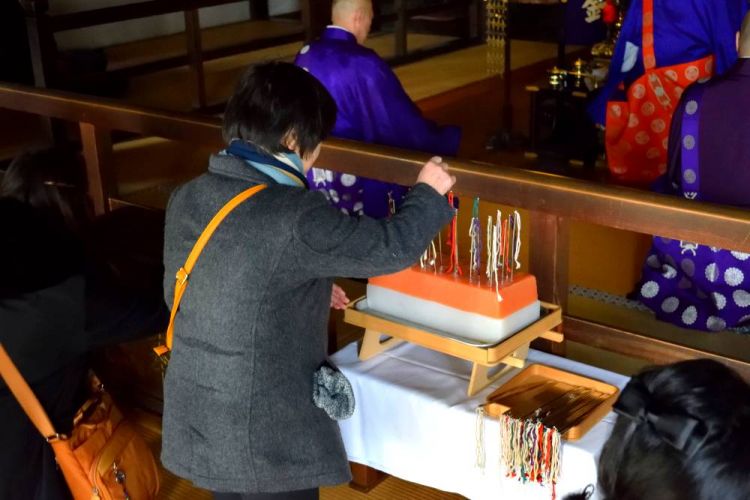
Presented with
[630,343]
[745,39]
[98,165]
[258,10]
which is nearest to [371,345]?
[630,343]

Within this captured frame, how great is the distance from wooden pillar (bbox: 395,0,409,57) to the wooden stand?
637 centimetres

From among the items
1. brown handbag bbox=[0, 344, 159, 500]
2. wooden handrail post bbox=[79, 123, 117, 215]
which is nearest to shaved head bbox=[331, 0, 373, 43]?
wooden handrail post bbox=[79, 123, 117, 215]

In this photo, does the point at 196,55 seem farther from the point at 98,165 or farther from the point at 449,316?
the point at 449,316

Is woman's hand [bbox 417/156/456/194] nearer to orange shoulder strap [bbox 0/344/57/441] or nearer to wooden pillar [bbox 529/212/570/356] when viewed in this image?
wooden pillar [bbox 529/212/570/356]

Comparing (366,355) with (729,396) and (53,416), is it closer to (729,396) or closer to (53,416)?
(53,416)

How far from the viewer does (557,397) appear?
2.07 m

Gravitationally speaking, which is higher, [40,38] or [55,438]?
[40,38]

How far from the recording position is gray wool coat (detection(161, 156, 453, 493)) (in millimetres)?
1692

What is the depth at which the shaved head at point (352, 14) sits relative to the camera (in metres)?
3.55

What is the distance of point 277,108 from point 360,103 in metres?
1.91

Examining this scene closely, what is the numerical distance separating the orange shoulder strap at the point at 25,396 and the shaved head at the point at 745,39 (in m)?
2.08

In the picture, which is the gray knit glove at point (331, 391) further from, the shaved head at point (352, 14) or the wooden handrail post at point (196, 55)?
the wooden handrail post at point (196, 55)

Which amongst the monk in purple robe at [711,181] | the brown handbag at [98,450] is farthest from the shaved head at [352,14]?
the brown handbag at [98,450]

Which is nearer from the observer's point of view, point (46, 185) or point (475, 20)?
point (46, 185)
